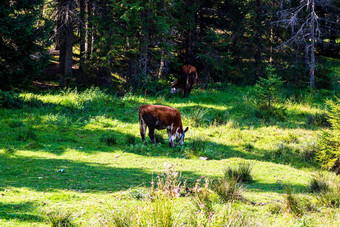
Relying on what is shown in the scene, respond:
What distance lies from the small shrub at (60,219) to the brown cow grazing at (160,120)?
24.0 ft

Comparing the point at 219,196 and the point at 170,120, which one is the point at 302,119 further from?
the point at 219,196

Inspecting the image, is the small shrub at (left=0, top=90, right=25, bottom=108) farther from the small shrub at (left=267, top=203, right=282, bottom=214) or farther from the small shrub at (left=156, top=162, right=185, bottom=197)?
the small shrub at (left=267, top=203, right=282, bottom=214)

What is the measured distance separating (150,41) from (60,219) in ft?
60.0

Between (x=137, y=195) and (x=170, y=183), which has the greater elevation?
(x=170, y=183)

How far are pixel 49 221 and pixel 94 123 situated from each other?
1001 cm

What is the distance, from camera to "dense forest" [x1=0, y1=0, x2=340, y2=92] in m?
15.7

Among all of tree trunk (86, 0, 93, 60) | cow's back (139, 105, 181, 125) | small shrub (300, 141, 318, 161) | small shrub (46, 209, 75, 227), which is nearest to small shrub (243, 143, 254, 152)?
small shrub (300, 141, 318, 161)

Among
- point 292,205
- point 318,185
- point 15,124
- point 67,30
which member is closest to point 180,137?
point 318,185

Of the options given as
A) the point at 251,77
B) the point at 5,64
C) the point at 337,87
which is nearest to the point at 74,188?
the point at 5,64

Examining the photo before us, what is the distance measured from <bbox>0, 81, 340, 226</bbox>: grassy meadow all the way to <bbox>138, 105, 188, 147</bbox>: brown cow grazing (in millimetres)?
621

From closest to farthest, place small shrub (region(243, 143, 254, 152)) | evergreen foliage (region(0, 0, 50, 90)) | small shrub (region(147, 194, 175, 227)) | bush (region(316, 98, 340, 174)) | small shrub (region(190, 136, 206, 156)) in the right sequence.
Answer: small shrub (region(147, 194, 175, 227))
bush (region(316, 98, 340, 174))
small shrub (region(190, 136, 206, 156))
small shrub (region(243, 143, 254, 152))
evergreen foliage (region(0, 0, 50, 90))

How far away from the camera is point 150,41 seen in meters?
21.7

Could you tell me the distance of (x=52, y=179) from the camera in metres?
A: 7.69

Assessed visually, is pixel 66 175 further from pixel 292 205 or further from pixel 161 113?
pixel 292 205
